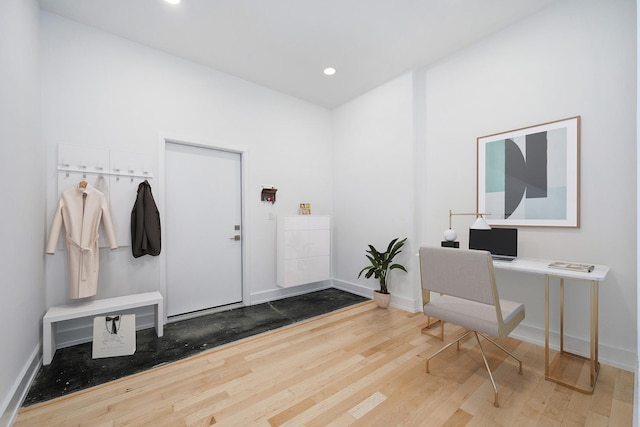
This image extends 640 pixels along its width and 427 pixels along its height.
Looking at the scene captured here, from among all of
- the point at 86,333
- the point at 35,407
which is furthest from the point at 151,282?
the point at 35,407

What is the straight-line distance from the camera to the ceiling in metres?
2.42

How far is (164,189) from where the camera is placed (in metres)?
3.06

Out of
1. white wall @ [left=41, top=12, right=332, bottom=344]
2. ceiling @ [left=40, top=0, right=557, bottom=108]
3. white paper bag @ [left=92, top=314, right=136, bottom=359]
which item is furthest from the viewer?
white wall @ [left=41, top=12, right=332, bottom=344]

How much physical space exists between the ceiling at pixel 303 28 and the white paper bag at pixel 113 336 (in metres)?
2.71

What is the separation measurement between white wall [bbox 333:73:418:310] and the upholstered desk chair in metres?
1.35

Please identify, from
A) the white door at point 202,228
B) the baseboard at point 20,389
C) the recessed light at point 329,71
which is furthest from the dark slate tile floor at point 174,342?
the recessed light at point 329,71

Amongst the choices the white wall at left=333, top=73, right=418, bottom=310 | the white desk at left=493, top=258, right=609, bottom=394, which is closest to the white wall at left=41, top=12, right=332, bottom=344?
the white wall at left=333, top=73, right=418, bottom=310

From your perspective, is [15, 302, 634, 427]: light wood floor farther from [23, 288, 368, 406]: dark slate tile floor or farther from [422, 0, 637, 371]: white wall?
[422, 0, 637, 371]: white wall

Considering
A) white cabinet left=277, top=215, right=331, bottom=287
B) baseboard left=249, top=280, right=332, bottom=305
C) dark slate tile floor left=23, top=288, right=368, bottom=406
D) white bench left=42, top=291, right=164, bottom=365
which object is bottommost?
dark slate tile floor left=23, top=288, right=368, bottom=406

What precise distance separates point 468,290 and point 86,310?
120 inches

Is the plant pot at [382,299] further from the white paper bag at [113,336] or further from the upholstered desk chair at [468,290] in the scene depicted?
the white paper bag at [113,336]

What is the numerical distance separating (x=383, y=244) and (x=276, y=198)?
1633mm

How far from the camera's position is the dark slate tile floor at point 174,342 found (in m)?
2.00

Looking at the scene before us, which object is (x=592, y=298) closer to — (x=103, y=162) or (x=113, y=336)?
(x=113, y=336)
